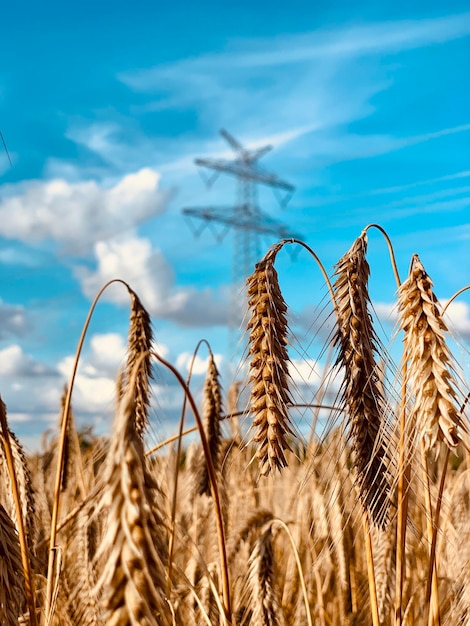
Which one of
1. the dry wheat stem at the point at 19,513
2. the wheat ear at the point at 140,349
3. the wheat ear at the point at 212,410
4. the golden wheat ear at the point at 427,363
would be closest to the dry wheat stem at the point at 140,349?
the wheat ear at the point at 140,349

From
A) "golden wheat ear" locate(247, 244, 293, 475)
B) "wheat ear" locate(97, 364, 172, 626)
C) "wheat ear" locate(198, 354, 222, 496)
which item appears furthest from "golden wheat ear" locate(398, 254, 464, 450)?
"wheat ear" locate(198, 354, 222, 496)

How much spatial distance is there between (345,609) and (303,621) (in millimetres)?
657

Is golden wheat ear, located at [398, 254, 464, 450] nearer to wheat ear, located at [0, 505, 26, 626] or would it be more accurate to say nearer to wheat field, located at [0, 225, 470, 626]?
wheat field, located at [0, 225, 470, 626]

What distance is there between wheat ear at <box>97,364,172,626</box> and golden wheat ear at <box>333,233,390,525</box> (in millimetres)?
914

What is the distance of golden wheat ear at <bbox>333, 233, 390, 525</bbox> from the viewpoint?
2.11 metres

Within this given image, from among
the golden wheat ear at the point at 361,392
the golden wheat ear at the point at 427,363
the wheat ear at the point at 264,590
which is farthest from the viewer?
the wheat ear at the point at 264,590

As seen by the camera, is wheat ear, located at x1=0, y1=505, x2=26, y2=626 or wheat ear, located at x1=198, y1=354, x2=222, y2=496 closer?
wheat ear, located at x1=0, y1=505, x2=26, y2=626

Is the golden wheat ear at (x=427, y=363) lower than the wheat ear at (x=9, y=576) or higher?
higher

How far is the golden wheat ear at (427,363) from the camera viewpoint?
6.40 feet

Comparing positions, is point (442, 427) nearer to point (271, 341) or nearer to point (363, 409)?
point (363, 409)

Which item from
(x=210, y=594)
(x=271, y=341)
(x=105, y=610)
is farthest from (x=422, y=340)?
(x=210, y=594)

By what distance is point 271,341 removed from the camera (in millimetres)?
2123

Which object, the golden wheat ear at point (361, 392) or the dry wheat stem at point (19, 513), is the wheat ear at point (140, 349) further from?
the golden wheat ear at point (361, 392)

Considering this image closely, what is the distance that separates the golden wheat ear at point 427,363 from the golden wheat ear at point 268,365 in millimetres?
364
